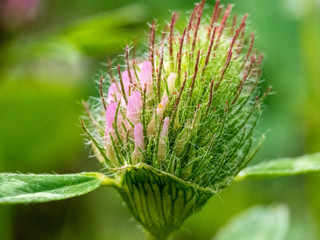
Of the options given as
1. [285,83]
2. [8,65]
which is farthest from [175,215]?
[285,83]

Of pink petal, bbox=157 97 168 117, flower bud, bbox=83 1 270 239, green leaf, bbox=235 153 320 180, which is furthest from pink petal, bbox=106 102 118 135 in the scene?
green leaf, bbox=235 153 320 180

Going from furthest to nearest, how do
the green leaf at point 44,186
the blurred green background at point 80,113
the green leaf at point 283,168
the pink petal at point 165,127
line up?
the blurred green background at point 80,113
the green leaf at point 283,168
the pink petal at point 165,127
the green leaf at point 44,186

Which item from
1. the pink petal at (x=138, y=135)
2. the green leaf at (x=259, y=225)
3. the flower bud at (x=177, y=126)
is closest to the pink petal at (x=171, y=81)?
the flower bud at (x=177, y=126)

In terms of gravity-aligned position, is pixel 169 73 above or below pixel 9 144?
below

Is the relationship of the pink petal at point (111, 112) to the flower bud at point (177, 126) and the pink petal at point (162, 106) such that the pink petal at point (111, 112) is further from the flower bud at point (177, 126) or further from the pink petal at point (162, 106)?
the pink petal at point (162, 106)

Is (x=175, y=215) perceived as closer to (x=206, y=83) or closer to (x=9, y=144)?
(x=206, y=83)

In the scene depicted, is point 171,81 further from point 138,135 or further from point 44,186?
point 44,186
